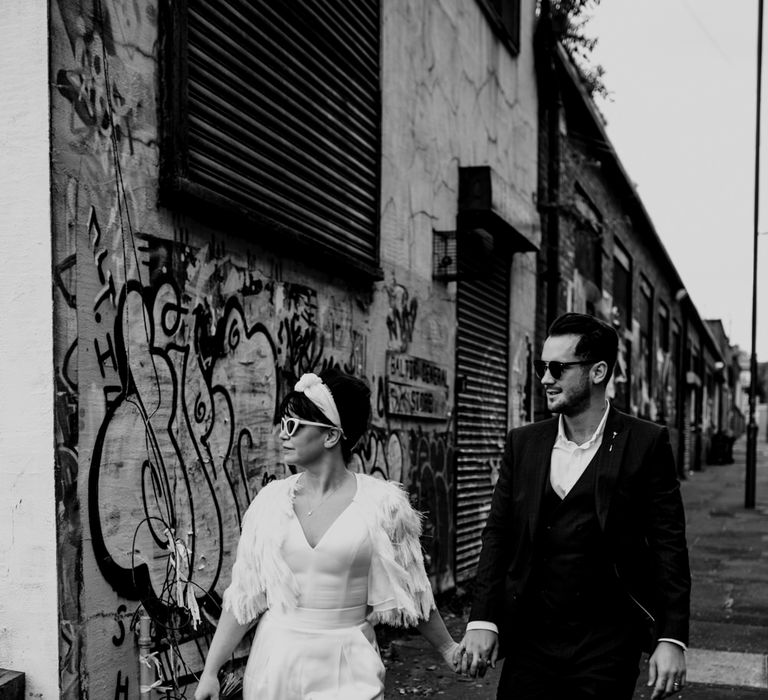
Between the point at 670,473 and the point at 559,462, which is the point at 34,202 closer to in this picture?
the point at 559,462

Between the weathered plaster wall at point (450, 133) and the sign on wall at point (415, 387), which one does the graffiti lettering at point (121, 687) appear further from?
the weathered plaster wall at point (450, 133)

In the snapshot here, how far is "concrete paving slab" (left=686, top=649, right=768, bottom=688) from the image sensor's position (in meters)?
5.91

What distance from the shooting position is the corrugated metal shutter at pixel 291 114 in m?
4.64

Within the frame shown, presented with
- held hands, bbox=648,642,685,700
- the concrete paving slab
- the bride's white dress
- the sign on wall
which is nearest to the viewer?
the bride's white dress

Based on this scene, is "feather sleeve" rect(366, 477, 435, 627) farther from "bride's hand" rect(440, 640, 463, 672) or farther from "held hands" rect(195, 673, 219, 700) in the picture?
"held hands" rect(195, 673, 219, 700)

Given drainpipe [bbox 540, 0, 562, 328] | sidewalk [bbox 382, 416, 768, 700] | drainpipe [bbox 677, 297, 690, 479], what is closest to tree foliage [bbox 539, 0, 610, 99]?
drainpipe [bbox 540, 0, 562, 328]

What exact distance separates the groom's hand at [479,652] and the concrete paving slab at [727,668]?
3.32 m

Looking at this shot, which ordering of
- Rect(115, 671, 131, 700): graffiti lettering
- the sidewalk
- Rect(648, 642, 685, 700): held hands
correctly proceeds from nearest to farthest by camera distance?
1. Rect(648, 642, 685, 700): held hands
2. Rect(115, 671, 131, 700): graffiti lettering
3. the sidewalk

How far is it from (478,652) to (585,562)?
1.61ft

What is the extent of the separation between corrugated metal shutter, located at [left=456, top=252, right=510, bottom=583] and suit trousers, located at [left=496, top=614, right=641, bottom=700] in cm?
558

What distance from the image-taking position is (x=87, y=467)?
366 centimetres

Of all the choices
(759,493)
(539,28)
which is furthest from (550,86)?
(759,493)

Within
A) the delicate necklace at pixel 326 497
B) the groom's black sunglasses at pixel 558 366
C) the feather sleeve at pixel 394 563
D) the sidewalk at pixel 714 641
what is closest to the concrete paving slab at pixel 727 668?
the sidewalk at pixel 714 641

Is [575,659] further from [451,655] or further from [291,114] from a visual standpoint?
[291,114]
